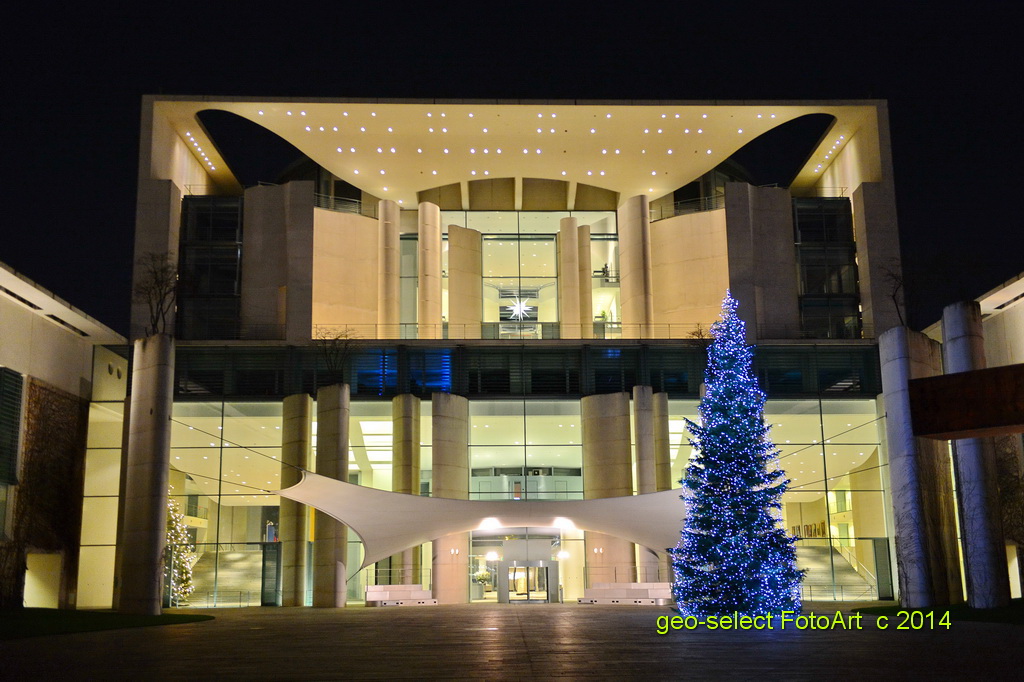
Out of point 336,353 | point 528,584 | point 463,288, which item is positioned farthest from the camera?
point 463,288

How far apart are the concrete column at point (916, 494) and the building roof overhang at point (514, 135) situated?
16885 mm

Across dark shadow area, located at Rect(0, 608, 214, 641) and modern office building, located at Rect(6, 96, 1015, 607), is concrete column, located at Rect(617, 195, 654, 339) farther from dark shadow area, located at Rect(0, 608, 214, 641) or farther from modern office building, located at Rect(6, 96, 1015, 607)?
dark shadow area, located at Rect(0, 608, 214, 641)

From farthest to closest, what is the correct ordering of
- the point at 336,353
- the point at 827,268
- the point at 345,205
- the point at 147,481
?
the point at 345,205 → the point at 827,268 → the point at 336,353 → the point at 147,481

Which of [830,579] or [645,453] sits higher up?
[645,453]

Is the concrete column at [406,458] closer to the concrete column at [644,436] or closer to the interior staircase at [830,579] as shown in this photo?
the concrete column at [644,436]

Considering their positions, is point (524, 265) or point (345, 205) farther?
point (524, 265)

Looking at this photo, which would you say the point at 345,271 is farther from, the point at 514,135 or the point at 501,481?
the point at 501,481

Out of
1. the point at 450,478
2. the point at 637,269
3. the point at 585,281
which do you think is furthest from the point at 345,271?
the point at 637,269

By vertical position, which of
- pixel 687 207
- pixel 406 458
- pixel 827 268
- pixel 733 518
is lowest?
pixel 733 518

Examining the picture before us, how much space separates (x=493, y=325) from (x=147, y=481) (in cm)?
1872

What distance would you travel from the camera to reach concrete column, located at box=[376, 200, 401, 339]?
39.9 metres

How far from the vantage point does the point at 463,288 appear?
135 feet

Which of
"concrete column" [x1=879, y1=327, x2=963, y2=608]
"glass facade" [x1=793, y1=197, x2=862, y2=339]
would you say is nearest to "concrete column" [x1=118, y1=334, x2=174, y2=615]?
"concrete column" [x1=879, y1=327, x2=963, y2=608]

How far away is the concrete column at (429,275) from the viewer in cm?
4053
